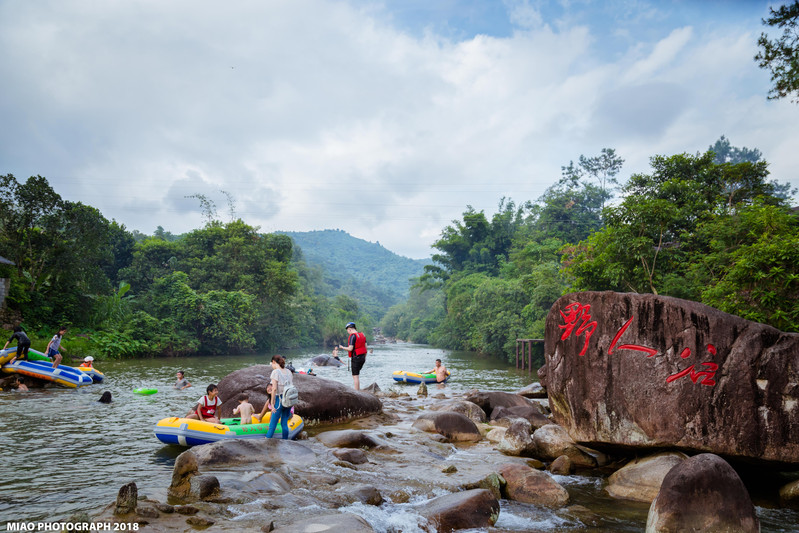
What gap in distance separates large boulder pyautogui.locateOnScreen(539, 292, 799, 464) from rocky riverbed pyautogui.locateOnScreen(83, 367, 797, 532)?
22.5 inches

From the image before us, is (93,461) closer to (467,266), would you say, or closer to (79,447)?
(79,447)

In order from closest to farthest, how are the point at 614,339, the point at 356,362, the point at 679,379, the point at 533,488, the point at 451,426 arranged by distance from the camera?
the point at 533,488 < the point at 679,379 < the point at 614,339 < the point at 451,426 < the point at 356,362

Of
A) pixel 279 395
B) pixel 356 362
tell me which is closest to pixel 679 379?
pixel 279 395

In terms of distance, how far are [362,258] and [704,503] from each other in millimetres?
171950

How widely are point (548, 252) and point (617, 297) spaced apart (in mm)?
31904

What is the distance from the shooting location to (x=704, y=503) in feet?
17.8

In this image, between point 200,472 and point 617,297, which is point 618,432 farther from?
point 200,472

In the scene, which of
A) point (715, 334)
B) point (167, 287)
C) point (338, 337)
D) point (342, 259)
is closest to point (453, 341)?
point (338, 337)

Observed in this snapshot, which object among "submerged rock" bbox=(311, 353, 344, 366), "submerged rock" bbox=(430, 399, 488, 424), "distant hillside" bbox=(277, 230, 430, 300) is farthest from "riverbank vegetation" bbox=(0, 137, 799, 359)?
"distant hillside" bbox=(277, 230, 430, 300)

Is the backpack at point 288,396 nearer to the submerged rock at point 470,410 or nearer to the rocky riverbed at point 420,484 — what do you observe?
the rocky riverbed at point 420,484

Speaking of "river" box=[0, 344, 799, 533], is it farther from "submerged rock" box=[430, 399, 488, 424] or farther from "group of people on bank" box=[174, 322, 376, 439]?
"submerged rock" box=[430, 399, 488, 424]

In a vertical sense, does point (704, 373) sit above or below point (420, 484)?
above

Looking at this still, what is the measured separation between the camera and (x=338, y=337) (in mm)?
57875

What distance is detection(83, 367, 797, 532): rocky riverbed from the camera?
17.8 ft
